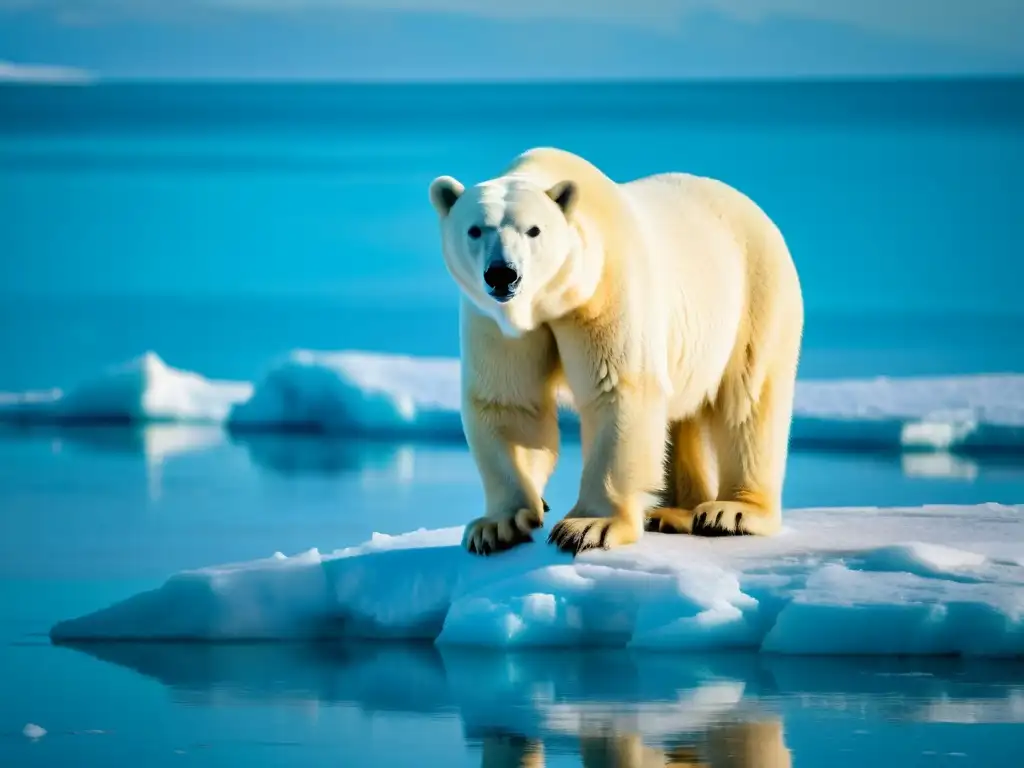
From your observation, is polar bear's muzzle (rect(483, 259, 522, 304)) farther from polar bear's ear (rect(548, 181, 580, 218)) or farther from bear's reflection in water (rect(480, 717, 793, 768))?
bear's reflection in water (rect(480, 717, 793, 768))

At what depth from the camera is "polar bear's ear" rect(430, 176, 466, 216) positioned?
18.6 feet

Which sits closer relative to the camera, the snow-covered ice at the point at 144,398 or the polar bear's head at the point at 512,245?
the polar bear's head at the point at 512,245

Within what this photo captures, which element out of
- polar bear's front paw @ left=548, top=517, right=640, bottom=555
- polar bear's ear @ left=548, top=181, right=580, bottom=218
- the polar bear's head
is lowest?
polar bear's front paw @ left=548, top=517, right=640, bottom=555

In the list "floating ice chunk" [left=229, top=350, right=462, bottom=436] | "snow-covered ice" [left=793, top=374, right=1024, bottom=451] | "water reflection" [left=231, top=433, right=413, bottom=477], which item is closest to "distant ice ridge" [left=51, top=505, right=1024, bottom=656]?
"water reflection" [left=231, top=433, right=413, bottom=477]

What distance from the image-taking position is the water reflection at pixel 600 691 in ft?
15.6

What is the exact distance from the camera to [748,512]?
21.0ft

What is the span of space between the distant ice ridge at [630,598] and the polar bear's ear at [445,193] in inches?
40.2

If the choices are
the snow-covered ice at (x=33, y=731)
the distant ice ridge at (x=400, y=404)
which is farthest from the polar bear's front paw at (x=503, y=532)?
the distant ice ridge at (x=400, y=404)

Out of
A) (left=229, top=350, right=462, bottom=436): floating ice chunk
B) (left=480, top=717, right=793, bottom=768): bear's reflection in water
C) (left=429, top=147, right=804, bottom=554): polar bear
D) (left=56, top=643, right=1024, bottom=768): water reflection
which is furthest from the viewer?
(left=229, top=350, right=462, bottom=436): floating ice chunk

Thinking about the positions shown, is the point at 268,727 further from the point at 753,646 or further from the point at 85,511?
the point at 85,511

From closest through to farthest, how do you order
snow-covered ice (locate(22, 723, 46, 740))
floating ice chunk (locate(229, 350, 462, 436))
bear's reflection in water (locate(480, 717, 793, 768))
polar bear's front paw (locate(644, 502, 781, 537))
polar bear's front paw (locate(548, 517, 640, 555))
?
bear's reflection in water (locate(480, 717, 793, 768)) → snow-covered ice (locate(22, 723, 46, 740)) → polar bear's front paw (locate(548, 517, 640, 555)) → polar bear's front paw (locate(644, 502, 781, 537)) → floating ice chunk (locate(229, 350, 462, 436))

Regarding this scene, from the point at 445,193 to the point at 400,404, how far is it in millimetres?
8228

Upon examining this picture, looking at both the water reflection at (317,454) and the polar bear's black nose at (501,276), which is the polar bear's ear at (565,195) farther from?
the water reflection at (317,454)

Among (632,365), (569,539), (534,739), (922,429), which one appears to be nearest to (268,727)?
(534,739)
